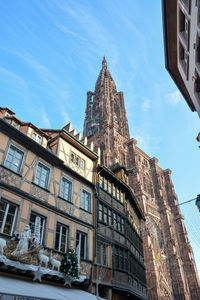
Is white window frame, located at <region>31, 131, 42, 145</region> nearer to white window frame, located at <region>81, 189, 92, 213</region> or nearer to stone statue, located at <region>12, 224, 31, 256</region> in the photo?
white window frame, located at <region>81, 189, 92, 213</region>

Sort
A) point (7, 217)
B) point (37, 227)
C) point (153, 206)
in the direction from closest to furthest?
point (7, 217) < point (37, 227) < point (153, 206)

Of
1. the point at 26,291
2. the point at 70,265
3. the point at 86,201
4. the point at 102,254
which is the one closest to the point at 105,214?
the point at 86,201

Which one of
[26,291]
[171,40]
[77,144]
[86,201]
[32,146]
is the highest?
[171,40]

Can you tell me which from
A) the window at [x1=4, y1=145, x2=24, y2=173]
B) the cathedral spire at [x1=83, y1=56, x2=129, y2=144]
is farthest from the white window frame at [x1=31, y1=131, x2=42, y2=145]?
the cathedral spire at [x1=83, y1=56, x2=129, y2=144]

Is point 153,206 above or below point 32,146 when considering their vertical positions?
above

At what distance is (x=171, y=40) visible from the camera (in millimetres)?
11445

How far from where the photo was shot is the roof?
10169 millimetres

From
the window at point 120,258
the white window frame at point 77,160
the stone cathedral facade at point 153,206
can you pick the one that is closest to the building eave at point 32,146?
the white window frame at point 77,160

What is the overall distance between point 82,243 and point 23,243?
3.86 m

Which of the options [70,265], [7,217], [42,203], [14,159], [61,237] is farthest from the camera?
[61,237]

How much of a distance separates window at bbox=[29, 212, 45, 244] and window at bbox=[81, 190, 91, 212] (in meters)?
2.86

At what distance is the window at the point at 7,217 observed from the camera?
808 cm

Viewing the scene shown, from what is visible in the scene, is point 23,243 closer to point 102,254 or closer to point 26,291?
point 26,291

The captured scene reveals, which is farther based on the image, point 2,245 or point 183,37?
point 183,37
